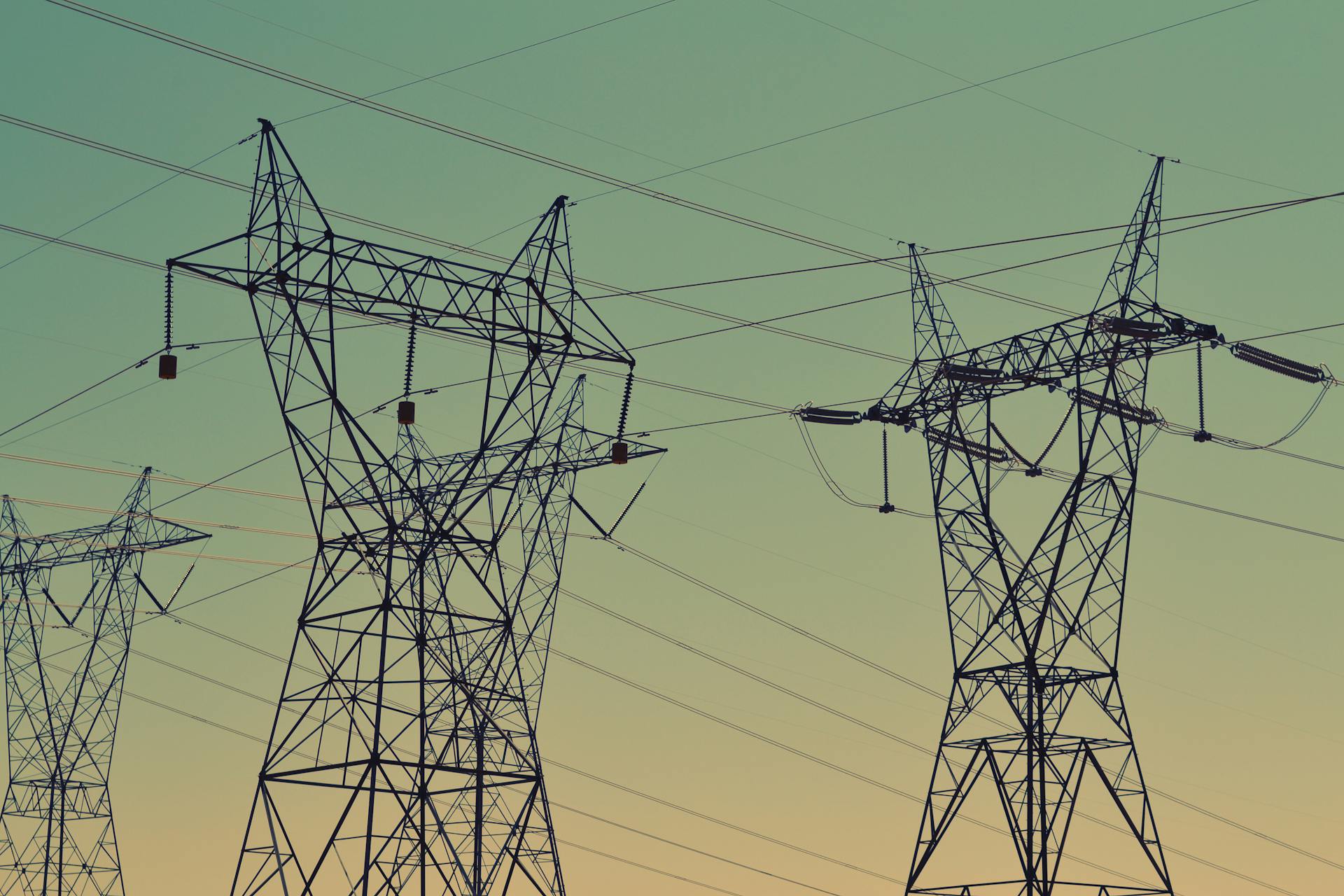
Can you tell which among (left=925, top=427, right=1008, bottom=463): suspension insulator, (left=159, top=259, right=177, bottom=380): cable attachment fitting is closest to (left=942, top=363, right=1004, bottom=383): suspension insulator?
(left=925, top=427, right=1008, bottom=463): suspension insulator

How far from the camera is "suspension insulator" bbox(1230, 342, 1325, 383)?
33781 mm

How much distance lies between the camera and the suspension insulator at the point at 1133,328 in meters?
32.0

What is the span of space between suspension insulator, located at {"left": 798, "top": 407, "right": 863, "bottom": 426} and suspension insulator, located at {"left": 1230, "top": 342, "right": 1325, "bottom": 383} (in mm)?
7565

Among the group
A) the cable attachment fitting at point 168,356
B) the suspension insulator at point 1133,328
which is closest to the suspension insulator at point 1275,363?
the suspension insulator at point 1133,328

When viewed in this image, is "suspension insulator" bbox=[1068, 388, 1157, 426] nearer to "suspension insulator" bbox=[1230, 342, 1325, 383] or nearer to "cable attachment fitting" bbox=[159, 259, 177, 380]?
"suspension insulator" bbox=[1230, 342, 1325, 383]

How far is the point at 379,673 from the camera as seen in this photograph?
24.4 metres

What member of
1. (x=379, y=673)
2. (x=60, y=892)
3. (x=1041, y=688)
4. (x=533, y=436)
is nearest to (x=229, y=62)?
(x=533, y=436)

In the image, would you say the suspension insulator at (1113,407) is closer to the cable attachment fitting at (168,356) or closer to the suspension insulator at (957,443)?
Answer: the suspension insulator at (957,443)

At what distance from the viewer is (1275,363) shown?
3438 centimetres

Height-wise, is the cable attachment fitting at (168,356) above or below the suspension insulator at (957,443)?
below

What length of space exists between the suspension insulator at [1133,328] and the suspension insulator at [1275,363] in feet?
6.31

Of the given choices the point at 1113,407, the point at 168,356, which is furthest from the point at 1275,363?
the point at 168,356

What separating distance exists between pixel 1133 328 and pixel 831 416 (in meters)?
6.68

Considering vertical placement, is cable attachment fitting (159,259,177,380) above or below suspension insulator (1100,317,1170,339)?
below
